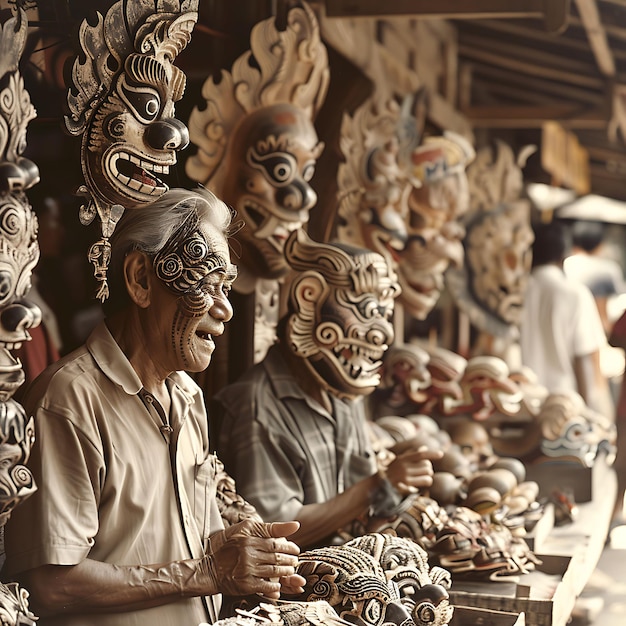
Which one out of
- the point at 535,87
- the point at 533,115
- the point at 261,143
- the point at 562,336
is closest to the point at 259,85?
the point at 261,143

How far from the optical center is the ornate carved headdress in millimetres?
4055

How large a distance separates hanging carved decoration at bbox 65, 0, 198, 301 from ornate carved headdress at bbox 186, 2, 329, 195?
1.46 metres

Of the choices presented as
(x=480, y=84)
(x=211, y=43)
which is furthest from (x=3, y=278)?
(x=480, y=84)

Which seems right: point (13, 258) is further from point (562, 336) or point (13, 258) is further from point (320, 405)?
point (562, 336)

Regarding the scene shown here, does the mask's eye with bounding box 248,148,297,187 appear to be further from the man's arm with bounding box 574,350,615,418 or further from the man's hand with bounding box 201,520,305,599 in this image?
the man's arm with bounding box 574,350,615,418

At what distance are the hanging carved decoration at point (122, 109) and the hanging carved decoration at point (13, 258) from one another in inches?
16.2

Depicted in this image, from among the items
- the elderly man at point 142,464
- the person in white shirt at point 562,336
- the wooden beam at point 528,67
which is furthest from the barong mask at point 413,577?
the wooden beam at point 528,67

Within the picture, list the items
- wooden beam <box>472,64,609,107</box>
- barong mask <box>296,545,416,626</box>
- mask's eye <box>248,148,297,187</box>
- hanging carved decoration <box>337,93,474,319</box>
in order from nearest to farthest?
barong mask <box>296,545,416,626</box> → mask's eye <box>248,148,297,187</box> → hanging carved decoration <box>337,93,474,319</box> → wooden beam <box>472,64,609,107</box>

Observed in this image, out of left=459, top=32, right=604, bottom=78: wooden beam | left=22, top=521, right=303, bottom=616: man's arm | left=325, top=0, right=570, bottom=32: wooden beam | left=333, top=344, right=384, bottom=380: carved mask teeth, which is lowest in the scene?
left=22, top=521, right=303, bottom=616: man's arm

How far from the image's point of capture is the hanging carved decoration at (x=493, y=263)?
288 inches

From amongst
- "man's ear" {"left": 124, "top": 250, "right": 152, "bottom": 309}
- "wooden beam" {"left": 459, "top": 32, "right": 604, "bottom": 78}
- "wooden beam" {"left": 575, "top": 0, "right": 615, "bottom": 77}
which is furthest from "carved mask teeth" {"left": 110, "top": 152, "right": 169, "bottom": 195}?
"wooden beam" {"left": 459, "top": 32, "right": 604, "bottom": 78}

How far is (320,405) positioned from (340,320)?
267 millimetres

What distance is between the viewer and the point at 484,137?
8.84 metres

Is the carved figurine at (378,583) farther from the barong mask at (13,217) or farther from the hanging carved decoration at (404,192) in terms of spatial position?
the hanging carved decoration at (404,192)
